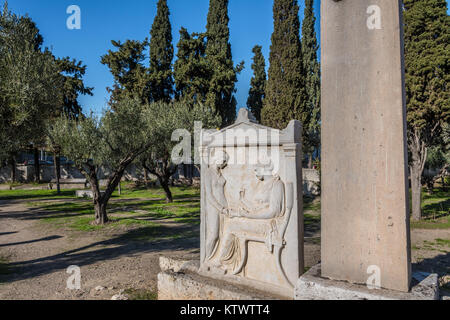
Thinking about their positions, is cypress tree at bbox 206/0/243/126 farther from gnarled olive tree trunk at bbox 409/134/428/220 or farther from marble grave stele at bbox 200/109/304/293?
marble grave stele at bbox 200/109/304/293

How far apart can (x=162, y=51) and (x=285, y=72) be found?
1322 cm

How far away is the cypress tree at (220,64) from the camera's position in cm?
2600

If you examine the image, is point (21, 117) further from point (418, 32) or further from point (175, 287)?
point (418, 32)

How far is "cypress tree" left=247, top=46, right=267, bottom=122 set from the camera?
3309cm

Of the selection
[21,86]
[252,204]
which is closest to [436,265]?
[252,204]

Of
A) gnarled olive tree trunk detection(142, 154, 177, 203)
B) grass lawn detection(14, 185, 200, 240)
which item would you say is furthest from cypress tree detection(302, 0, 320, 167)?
grass lawn detection(14, 185, 200, 240)

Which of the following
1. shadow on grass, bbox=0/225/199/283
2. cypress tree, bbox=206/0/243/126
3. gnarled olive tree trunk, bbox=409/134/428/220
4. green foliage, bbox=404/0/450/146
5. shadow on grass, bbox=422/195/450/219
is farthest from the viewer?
cypress tree, bbox=206/0/243/126

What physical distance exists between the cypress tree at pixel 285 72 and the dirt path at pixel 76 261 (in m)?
16.1

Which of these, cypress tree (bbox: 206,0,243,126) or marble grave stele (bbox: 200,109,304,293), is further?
cypress tree (bbox: 206,0,243,126)

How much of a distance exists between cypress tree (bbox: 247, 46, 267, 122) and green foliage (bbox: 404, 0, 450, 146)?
2104 centimetres

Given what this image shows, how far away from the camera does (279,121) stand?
76.3 feet

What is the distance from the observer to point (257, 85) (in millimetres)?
33562

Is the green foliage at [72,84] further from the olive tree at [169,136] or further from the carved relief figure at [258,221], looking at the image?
the carved relief figure at [258,221]

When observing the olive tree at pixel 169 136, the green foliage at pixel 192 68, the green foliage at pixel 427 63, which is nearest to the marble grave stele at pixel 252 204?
the olive tree at pixel 169 136
